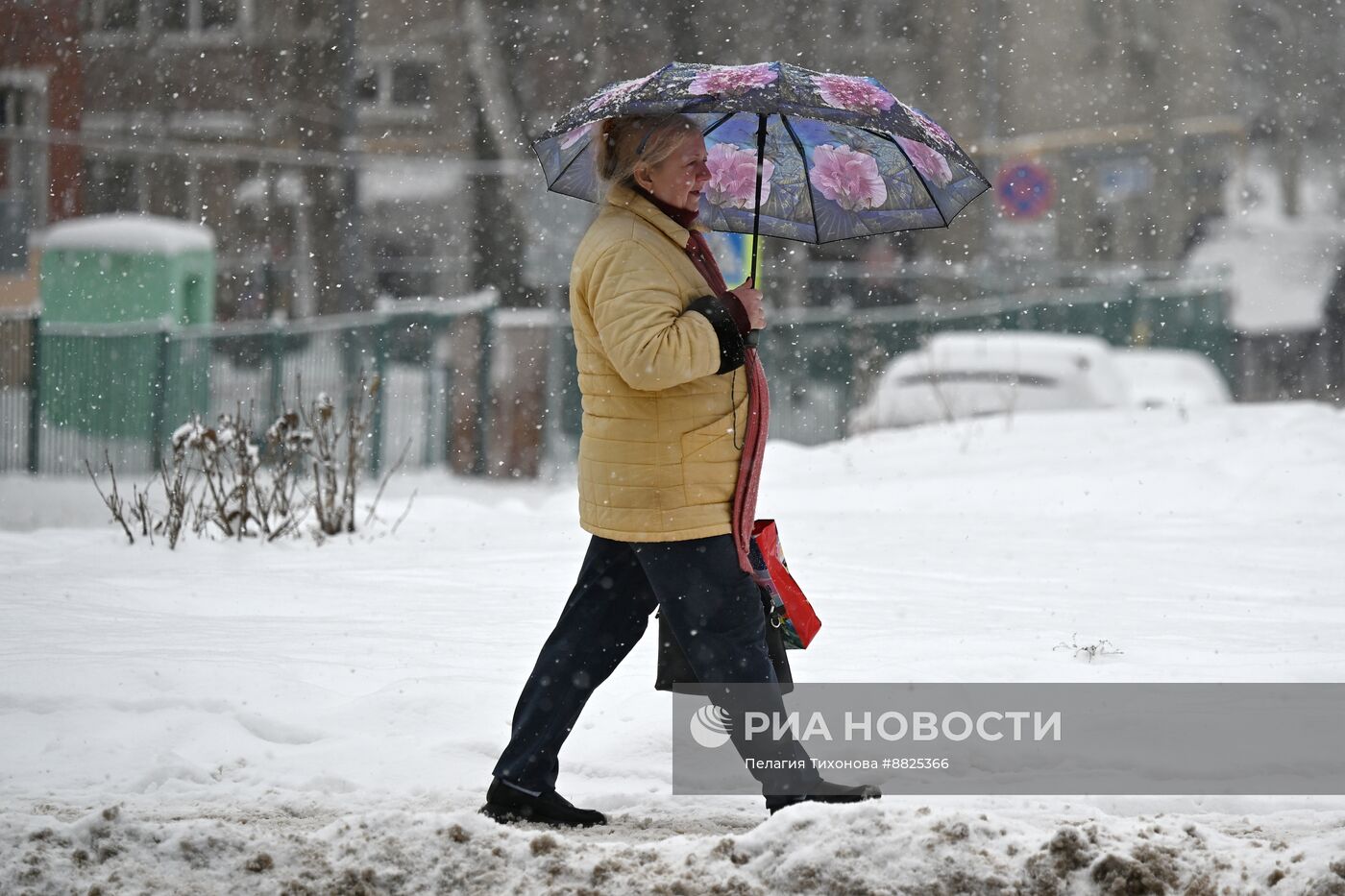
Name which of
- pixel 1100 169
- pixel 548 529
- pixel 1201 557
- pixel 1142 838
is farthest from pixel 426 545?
pixel 1100 169

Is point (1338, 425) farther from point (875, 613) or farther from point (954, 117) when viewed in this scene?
point (954, 117)

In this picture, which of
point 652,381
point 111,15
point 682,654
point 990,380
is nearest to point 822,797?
point 682,654

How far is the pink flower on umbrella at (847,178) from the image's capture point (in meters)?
4.42

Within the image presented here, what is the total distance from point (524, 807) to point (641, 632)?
19.9 inches

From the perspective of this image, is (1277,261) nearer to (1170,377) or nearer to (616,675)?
(1170,377)

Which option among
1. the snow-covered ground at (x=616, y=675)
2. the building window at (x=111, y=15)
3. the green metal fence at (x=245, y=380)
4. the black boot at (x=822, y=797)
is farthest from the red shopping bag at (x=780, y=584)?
the building window at (x=111, y=15)

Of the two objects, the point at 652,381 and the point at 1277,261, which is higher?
the point at 1277,261

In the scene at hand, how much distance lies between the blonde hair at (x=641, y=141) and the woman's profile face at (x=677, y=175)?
1 centimetres

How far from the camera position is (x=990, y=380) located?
14.9 m

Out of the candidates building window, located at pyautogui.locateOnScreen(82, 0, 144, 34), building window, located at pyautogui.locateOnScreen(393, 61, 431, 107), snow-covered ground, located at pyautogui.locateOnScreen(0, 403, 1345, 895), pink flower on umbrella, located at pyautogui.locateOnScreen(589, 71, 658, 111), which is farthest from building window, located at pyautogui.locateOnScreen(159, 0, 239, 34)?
pink flower on umbrella, located at pyautogui.locateOnScreen(589, 71, 658, 111)

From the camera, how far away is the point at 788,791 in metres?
3.79

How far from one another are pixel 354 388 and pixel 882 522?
20.2 feet

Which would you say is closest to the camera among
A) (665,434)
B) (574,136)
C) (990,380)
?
(665,434)

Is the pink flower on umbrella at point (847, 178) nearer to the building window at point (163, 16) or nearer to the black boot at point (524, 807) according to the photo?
the black boot at point (524, 807)
